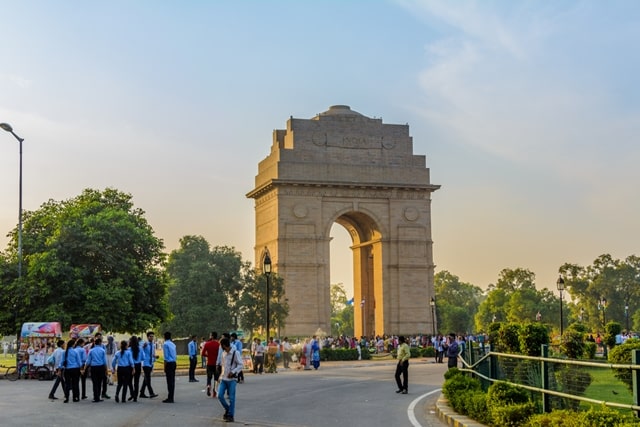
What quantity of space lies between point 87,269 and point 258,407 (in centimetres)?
2096

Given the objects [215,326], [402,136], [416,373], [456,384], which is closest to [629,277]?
[402,136]

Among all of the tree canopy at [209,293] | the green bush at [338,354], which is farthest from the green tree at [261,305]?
the green bush at [338,354]

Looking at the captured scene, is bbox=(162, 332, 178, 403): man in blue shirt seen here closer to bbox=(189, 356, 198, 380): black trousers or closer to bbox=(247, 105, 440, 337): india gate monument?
bbox=(189, 356, 198, 380): black trousers

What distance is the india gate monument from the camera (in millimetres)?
66500

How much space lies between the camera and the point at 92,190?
43312 millimetres

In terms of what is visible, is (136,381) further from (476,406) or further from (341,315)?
(341,315)

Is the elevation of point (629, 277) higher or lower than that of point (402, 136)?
lower

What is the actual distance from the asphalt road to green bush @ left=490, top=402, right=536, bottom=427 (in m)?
2.68

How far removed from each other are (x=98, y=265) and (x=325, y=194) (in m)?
30.3

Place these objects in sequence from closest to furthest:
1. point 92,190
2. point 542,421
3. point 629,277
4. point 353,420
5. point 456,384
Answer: point 542,421 < point 353,420 < point 456,384 < point 92,190 < point 629,277

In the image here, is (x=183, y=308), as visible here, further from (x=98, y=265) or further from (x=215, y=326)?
(x=98, y=265)

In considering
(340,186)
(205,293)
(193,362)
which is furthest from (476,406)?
(205,293)

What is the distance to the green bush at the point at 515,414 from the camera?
1341 cm

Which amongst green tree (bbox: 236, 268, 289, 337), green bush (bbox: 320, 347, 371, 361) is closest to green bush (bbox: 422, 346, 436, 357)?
green bush (bbox: 320, 347, 371, 361)
